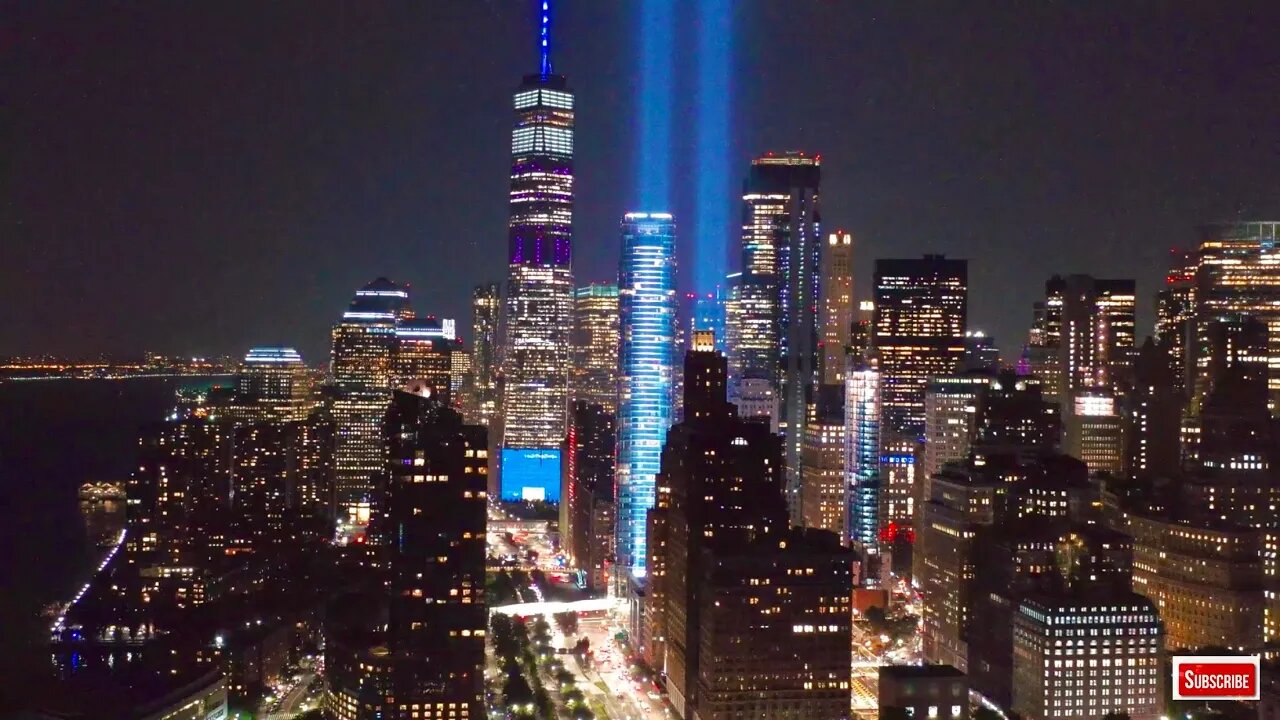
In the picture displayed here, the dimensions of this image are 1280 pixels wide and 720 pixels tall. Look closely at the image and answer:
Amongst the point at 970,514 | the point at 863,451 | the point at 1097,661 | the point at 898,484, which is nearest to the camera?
the point at 1097,661

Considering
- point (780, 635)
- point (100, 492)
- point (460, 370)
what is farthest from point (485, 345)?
point (780, 635)

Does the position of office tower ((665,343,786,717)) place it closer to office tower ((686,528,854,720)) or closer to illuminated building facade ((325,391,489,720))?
office tower ((686,528,854,720))

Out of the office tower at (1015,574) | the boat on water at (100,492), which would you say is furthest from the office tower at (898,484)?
the boat on water at (100,492)

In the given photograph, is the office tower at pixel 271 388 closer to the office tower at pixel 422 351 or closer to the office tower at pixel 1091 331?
the office tower at pixel 422 351

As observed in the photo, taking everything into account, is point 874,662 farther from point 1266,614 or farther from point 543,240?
point 543,240

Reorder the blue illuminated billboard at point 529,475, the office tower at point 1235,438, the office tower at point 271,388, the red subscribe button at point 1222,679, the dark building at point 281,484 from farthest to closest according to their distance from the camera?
the office tower at point 271,388, the blue illuminated billboard at point 529,475, the dark building at point 281,484, the office tower at point 1235,438, the red subscribe button at point 1222,679

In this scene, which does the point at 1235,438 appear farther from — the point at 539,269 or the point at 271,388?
the point at 271,388
